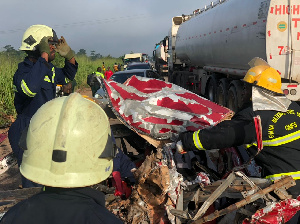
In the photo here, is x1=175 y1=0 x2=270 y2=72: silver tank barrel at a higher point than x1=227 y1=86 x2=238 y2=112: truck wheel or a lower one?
higher

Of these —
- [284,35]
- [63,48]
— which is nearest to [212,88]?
[284,35]

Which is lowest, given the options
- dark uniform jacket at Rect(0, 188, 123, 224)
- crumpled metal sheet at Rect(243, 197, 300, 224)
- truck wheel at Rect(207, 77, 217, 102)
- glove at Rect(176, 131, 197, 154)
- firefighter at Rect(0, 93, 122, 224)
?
truck wheel at Rect(207, 77, 217, 102)

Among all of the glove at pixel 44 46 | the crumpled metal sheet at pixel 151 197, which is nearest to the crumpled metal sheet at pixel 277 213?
the crumpled metal sheet at pixel 151 197

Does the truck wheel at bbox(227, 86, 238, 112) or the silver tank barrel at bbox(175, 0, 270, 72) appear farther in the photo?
the truck wheel at bbox(227, 86, 238, 112)

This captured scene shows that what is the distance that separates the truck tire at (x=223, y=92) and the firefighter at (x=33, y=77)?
771 centimetres

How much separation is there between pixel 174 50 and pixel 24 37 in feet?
58.6

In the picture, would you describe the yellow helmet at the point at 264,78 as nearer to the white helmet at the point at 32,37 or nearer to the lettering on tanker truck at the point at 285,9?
the white helmet at the point at 32,37

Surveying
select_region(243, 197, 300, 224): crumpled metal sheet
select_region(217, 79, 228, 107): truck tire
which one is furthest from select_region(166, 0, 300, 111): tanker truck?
select_region(243, 197, 300, 224): crumpled metal sheet

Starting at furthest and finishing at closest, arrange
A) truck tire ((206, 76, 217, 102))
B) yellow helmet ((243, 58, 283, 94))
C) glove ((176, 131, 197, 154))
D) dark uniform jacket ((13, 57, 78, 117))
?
truck tire ((206, 76, 217, 102)), dark uniform jacket ((13, 57, 78, 117)), glove ((176, 131, 197, 154)), yellow helmet ((243, 58, 283, 94))

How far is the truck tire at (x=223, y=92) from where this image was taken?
11309 millimetres

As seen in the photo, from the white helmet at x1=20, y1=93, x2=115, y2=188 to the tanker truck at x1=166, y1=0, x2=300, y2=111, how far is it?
668cm

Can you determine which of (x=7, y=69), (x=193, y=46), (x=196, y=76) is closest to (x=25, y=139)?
(x=7, y=69)

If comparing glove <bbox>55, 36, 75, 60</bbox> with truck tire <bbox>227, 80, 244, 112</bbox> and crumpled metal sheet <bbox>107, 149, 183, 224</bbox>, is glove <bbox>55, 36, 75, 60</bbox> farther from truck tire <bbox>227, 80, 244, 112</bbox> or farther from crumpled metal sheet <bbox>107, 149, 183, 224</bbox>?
truck tire <bbox>227, 80, 244, 112</bbox>

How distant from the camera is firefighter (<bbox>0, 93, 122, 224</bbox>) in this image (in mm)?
1534
